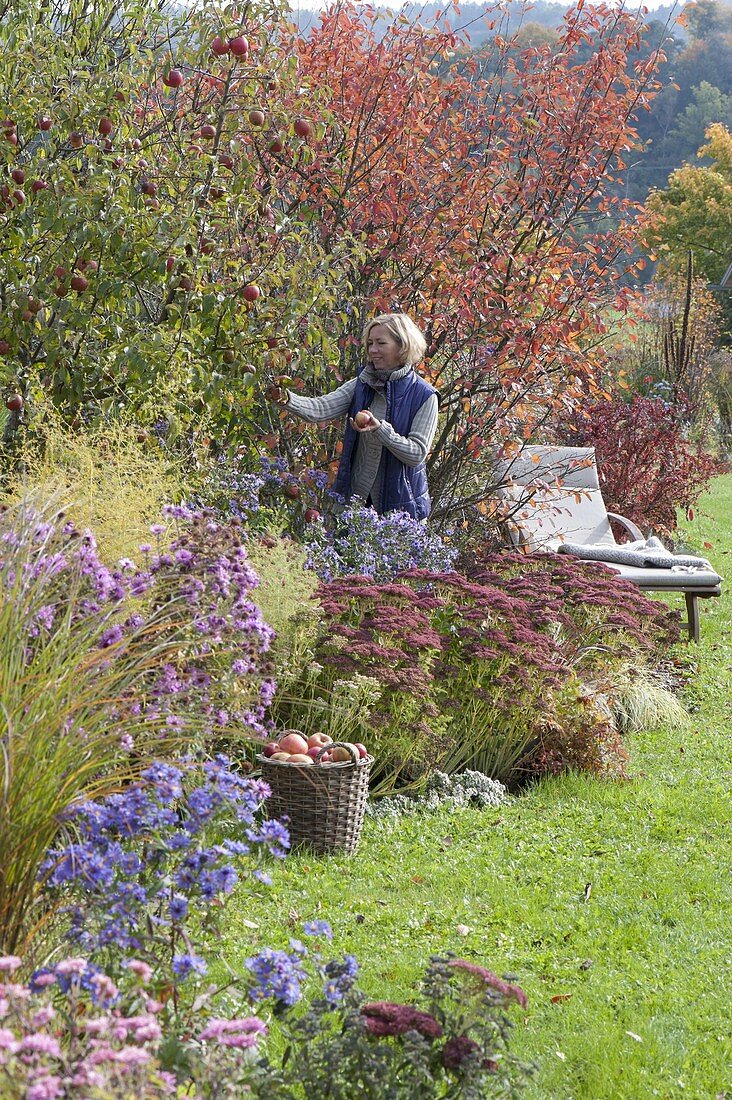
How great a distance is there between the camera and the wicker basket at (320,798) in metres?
3.90

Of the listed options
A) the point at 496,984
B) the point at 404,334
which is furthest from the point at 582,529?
the point at 496,984

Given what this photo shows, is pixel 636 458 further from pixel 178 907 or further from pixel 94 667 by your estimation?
pixel 178 907

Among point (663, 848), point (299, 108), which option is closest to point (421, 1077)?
point (663, 848)

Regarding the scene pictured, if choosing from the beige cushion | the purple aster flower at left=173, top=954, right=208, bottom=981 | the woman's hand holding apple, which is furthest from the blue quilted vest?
the purple aster flower at left=173, top=954, right=208, bottom=981

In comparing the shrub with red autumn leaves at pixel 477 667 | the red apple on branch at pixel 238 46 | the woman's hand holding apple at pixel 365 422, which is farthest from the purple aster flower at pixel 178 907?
the red apple on branch at pixel 238 46

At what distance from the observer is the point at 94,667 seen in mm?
2730

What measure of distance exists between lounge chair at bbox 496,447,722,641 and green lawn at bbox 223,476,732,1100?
2.07 m

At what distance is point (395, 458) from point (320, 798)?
98.2 inches

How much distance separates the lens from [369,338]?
5852 millimetres

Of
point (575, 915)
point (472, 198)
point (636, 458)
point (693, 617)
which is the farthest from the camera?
point (636, 458)

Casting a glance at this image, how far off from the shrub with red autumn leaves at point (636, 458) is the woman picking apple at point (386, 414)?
488 cm

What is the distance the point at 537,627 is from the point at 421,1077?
3.45m

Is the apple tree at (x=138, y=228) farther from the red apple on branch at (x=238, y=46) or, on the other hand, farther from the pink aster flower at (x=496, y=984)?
the pink aster flower at (x=496, y=984)

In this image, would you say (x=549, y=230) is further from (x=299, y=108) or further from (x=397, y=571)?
(x=397, y=571)
